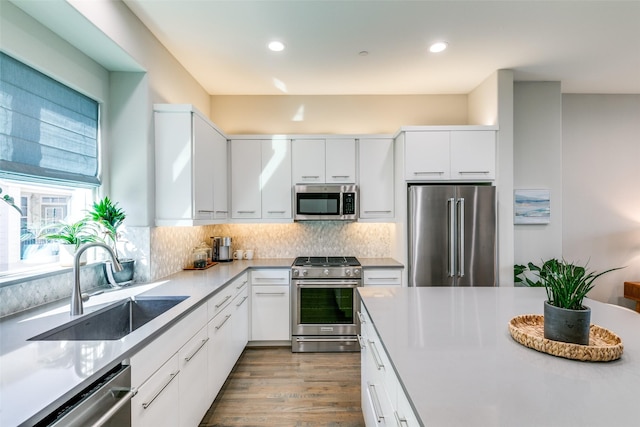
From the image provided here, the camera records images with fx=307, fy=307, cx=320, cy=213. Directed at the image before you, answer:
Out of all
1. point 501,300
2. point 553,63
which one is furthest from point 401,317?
point 553,63

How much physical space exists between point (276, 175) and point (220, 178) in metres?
0.64

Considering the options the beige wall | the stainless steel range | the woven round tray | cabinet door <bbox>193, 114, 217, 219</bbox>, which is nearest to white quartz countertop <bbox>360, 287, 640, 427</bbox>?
the woven round tray

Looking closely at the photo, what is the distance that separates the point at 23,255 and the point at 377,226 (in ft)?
10.7

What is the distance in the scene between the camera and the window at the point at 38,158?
1663 mm

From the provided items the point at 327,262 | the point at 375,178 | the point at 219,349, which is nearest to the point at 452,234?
the point at 375,178

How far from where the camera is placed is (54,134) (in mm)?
1937

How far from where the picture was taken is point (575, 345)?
104cm

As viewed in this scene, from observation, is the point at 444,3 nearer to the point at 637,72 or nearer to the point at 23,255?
the point at 637,72

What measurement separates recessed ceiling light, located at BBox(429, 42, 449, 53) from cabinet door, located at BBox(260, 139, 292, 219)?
1.74 meters

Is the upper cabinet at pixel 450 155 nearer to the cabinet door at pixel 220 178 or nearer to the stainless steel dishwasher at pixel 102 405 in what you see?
the cabinet door at pixel 220 178

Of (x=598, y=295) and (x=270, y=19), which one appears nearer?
(x=270, y=19)

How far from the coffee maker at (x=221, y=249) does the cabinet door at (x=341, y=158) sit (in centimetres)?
146

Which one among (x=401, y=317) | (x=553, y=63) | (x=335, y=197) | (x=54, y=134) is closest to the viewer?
(x=401, y=317)

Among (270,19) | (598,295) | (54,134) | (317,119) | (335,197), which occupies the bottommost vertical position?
(598,295)
